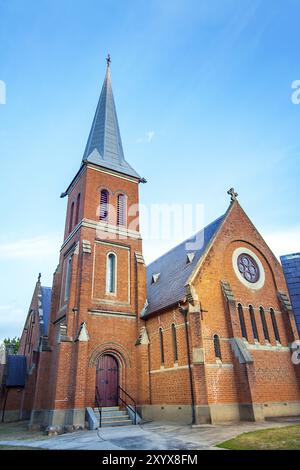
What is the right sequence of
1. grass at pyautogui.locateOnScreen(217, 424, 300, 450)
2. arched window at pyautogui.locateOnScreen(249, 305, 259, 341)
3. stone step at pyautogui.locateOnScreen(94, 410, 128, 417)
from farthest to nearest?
arched window at pyautogui.locateOnScreen(249, 305, 259, 341) → stone step at pyautogui.locateOnScreen(94, 410, 128, 417) → grass at pyautogui.locateOnScreen(217, 424, 300, 450)

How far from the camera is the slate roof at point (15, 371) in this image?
27.0m

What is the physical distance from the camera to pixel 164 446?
396 inches

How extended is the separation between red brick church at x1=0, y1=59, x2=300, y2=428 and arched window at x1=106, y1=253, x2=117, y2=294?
74 millimetres

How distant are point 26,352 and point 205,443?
80.2 ft

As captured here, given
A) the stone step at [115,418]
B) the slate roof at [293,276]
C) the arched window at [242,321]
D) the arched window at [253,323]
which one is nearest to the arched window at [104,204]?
the arched window at [242,321]

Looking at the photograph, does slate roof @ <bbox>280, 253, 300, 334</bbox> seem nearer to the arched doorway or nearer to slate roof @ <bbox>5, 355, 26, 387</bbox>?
the arched doorway

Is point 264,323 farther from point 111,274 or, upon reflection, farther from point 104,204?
point 104,204

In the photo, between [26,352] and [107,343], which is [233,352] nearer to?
[107,343]

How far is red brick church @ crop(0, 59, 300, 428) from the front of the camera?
1680 centimetres

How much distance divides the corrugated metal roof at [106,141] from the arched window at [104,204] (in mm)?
2153

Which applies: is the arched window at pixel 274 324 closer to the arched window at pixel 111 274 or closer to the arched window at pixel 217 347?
the arched window at pixel 217 347

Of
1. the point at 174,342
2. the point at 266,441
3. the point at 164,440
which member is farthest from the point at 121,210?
the point at 266,441

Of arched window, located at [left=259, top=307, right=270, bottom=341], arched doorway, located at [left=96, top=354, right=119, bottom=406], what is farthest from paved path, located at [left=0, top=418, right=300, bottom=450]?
arched window, located at [left=259, top=307, right=270, bottom=341]
